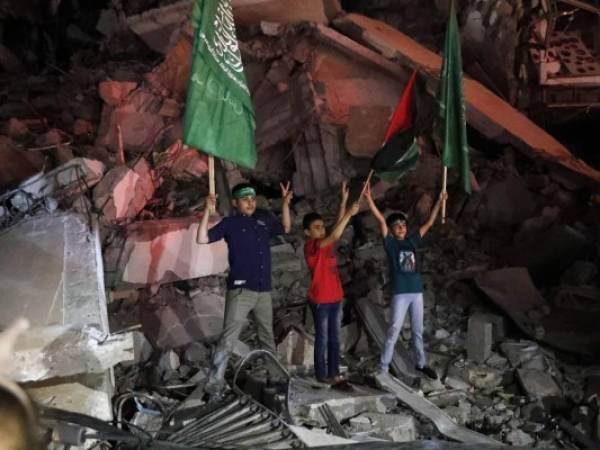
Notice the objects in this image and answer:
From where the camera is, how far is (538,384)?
6254mm

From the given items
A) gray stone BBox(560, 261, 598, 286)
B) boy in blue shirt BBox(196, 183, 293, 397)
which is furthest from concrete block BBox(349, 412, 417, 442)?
gray stone BBox(560, 261, 598, 286)

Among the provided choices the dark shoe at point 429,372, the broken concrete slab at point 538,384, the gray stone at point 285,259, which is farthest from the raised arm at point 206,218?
the broken concrete slab at point 538,384

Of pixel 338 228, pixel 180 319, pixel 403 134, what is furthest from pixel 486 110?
pixel 180 319

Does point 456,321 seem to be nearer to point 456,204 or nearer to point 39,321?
point 456,204

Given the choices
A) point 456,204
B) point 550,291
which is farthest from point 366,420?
point 456,204

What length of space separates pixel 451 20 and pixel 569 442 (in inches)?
178

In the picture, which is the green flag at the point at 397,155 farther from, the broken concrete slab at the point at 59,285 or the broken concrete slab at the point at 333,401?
the broken concrete slab at the point at 59,285

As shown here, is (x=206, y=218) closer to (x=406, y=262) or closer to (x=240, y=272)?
(x=240, y=272)

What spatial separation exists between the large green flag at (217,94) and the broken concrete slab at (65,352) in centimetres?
164

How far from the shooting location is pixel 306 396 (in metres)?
5.43

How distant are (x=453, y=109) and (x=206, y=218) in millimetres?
3038

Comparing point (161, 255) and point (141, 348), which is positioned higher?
point (161, 255)

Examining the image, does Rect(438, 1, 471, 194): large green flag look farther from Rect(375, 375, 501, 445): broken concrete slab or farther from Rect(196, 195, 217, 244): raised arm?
Rect(196, 195, 217, 244): raised arm

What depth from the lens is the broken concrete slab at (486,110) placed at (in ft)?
31.0
